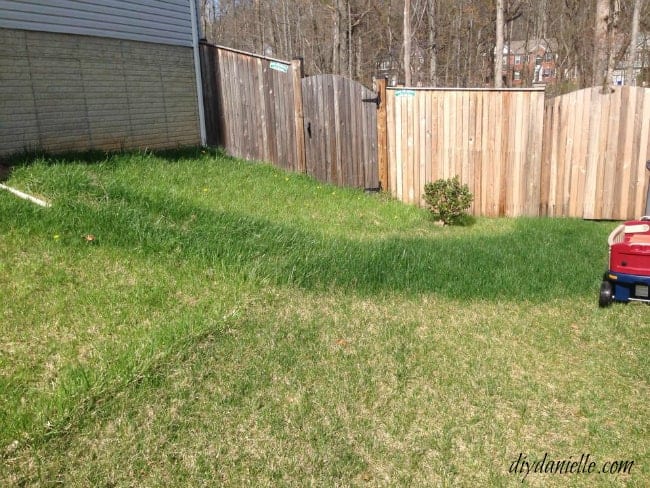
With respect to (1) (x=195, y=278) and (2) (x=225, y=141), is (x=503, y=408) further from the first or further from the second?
(2) (x=225, y=141)

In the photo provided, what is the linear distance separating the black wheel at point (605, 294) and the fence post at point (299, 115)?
5959 mm

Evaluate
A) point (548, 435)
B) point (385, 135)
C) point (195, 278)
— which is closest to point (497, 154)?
point (385, 135)

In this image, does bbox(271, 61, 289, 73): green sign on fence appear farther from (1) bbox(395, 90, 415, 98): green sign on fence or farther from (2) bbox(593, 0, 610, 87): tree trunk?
(2) bbox(593, 0, 610, 87): tree trunk

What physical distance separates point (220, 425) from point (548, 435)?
1867 millimetres

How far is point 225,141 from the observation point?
11305mm

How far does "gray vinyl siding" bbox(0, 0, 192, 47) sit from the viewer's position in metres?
8.06

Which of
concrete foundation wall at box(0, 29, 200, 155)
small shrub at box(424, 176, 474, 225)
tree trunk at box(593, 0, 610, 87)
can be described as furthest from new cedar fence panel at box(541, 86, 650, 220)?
concrete foundation wall at box(0, 29, 200, 155)

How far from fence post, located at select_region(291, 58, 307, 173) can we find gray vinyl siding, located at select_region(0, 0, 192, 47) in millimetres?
2541

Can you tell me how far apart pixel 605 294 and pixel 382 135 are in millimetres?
5035

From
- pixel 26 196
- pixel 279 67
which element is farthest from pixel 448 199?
pixel 26 196

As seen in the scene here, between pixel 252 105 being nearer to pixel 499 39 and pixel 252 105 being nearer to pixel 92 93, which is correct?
pixel 92 93

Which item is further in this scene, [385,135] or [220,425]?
[385,135]

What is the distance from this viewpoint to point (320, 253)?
606cm

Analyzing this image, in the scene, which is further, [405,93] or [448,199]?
[405,93]
